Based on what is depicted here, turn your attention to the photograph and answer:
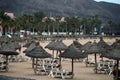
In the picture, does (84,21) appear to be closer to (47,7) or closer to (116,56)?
(47,7)

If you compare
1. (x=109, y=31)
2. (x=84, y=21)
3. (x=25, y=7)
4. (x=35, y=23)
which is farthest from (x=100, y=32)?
(x=25, y=7)

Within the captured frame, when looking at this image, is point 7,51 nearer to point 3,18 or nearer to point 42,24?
point 3,18

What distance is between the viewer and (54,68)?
21.9 meters

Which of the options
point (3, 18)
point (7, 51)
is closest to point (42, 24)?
point (3, 18)

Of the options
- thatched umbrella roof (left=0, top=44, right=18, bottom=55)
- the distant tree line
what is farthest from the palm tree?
thatched umbrella roof (left=0, top=44, right=18, bottom=55)

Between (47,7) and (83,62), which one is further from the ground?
(47,7)

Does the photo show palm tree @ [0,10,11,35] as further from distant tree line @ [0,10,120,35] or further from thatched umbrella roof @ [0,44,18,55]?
thatched umbrella roof @ [0,44,18,55]

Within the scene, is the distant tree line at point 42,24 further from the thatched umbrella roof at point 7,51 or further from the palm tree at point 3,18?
the thatched umbrella roof at point 7,51

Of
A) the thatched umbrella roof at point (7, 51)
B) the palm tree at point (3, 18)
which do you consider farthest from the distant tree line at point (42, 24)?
the thatched umbrella roof at point (7, 51)

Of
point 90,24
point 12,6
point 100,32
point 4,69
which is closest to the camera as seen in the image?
point 4,69

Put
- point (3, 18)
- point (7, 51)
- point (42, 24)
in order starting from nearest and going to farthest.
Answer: point (7, 51) < point (3, 18) < point (42, 24)

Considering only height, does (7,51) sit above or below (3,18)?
below

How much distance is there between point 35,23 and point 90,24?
38.5m

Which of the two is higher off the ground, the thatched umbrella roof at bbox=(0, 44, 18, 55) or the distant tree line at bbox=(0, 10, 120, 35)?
the distant tree line at bbox=(0, 10, 120, 35)
